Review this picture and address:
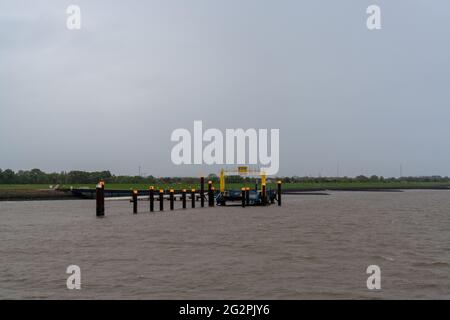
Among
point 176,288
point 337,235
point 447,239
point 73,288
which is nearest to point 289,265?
point 176,288

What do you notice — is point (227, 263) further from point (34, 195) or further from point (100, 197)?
point (34, 195)

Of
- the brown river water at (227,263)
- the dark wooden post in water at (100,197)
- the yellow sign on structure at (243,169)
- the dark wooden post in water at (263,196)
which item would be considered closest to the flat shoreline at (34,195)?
the yellow sign on structure at (243,169)

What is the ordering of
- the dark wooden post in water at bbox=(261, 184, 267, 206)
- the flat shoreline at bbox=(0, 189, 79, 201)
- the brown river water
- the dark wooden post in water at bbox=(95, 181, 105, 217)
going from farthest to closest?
the flat shoreline at bbox=(0, 189, 79, 201) < the dark wooden post in water at bbox=(261, 184, 267, 206) < the dark wooden post in water at bbox=(95, 181, 105, 217) < the brown river water

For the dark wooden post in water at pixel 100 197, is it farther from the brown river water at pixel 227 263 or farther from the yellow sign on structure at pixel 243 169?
the yellow sign on structure at pixel 243 169

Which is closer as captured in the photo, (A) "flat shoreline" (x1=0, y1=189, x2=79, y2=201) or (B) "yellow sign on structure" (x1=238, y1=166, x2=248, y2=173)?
(B) "yellow sign on structure" (x1=238, y1=166, x2=248, y2=173)

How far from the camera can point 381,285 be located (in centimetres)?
1386

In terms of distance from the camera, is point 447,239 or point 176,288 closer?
point 176,288

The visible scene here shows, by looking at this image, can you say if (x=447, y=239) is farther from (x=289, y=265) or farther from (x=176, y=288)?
(x=176, y=288)

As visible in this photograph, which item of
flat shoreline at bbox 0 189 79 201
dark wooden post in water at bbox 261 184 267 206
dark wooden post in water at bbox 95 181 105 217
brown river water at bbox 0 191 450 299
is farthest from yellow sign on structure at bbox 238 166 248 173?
brown river water at bbox 0 191 450 299

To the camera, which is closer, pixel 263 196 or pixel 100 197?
pixel 100 197

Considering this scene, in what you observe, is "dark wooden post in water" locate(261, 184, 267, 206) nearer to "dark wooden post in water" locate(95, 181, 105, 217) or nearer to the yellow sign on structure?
the yellow sign on structure

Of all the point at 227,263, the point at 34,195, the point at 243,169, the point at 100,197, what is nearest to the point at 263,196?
the point at 243,169

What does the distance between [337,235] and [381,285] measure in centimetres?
1158
